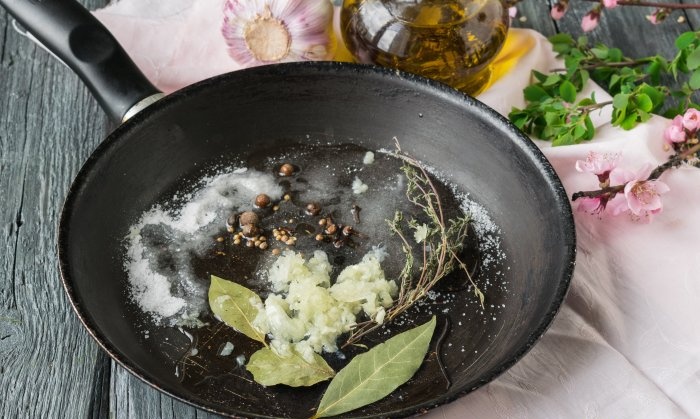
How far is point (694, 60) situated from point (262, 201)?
0.77m

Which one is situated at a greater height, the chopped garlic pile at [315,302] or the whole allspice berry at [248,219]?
the whole allspice berry at [248,219]

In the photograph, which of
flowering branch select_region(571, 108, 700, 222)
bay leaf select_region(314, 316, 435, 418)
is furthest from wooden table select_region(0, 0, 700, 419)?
flowering branch select_region(571, 108, 700, 222)

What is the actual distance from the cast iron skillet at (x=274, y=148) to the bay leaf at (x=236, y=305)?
57 mm

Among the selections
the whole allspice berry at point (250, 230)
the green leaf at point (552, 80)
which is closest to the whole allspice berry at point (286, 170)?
the whole allspice berry at point (250, 230)

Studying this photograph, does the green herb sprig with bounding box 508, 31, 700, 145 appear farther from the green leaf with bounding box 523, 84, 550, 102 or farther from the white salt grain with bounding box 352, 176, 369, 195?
the white salt grain with bounding box 352, 176, 369, 195

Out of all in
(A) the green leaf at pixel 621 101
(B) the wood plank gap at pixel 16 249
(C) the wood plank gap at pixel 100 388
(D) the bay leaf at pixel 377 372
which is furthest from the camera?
(A) the green leaf at pixel 621 101

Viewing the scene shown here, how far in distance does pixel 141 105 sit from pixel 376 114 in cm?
39

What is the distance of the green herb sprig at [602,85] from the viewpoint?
4.34 ft

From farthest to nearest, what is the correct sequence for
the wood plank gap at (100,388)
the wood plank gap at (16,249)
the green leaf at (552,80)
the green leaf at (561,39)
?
1. the green leaf at (561,39)
2. the green leaf at (552,80)
3. the wood plank gap at (16,249)
4. the wood plank gap at (100,388)

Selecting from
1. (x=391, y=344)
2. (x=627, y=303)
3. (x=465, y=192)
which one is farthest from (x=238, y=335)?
(x=627, y=303)

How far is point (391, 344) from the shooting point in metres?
1.05

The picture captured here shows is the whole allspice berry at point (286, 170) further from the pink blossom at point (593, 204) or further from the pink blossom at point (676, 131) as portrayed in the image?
the pink blossom at point (676, 131)

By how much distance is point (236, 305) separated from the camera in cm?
109

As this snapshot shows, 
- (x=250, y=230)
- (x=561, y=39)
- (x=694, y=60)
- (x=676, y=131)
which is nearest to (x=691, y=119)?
(x=676, y=131)
